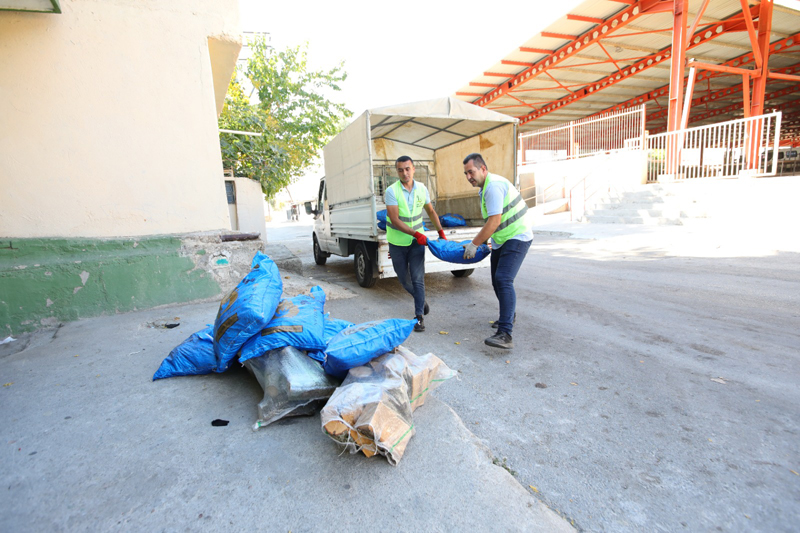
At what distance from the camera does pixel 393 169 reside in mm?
8602

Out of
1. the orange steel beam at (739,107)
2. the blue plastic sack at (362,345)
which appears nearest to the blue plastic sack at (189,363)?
the blue plastic sack at (362,345)

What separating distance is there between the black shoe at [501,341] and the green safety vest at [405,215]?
128cm

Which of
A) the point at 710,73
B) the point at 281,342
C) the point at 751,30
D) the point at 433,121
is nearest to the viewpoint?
the point at 281,342

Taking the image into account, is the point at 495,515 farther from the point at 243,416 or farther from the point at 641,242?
the point at 641,242

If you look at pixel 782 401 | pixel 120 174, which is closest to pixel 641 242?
pixel 782 401

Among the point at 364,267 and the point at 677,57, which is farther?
the point at 677,57

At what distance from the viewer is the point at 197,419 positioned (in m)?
2.21

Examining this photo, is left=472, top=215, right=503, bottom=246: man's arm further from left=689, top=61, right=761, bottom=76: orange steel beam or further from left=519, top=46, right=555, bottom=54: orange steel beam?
left=519, top=46, right=555, bottom=54: orange steel beam

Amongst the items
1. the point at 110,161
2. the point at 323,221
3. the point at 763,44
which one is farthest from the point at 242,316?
the point at 763,44

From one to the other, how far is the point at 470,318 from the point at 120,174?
166 inches

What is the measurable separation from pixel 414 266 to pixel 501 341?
3.94ft

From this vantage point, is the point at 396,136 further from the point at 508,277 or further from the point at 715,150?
the point at 715,150

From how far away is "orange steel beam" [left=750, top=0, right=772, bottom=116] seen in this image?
11.9 m

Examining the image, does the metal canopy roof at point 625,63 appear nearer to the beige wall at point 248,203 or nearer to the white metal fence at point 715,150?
the white metal fence at point 715,150
